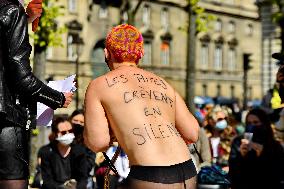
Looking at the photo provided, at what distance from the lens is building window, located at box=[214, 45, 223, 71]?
61844 millimetres

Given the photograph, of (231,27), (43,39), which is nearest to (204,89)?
(231,27)

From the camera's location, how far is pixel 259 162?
708 centimetres

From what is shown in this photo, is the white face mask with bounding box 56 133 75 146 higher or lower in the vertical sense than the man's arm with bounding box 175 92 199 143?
lower

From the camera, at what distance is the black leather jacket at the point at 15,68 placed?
4527mm

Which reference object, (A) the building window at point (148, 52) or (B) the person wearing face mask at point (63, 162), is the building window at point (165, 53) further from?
(B) the person wearing face mask at point (63, 162)

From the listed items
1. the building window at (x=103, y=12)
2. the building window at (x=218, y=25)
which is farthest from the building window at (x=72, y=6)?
the building window at (x=218, y=25)

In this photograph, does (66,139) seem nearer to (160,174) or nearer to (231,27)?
A: (160,174)

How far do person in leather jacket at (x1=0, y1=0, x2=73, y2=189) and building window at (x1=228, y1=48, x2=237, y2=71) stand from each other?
59205mm

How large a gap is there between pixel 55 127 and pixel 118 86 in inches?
163

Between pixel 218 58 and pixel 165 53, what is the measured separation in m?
8.66

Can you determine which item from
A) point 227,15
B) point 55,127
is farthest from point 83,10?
point 55,127

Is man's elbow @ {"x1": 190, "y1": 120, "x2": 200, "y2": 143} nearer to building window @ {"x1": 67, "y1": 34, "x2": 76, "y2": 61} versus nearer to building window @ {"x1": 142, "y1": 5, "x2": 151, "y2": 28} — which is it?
building window @ {"x1": 67, "y1": 34, "x2": 76, "y2": 61}

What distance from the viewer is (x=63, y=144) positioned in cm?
816

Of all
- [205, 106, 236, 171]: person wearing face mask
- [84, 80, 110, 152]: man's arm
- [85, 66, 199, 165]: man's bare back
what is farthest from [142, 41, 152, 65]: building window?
[84, 80, 110, 152]: man's arm
